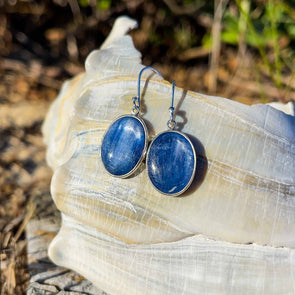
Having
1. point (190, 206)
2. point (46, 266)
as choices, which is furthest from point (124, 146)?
point (46, 266)

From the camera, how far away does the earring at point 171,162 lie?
1154 millimetres

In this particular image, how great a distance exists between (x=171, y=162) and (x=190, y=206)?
16 cm

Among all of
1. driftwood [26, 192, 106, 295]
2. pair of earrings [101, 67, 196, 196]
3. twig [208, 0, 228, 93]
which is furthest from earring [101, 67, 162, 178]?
twig [208, 0, 228, 93]

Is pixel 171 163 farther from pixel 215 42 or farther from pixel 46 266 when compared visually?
pixel 215 42

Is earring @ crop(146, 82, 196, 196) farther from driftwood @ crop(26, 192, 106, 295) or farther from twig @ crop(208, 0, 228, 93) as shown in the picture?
twig @ crop(208, 0, 228, 93)

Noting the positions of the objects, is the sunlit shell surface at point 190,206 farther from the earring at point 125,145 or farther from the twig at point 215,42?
the twig at point 215,42

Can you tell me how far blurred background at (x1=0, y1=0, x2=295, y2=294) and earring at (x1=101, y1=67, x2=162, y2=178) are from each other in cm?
119

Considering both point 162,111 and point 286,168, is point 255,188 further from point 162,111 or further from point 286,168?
point 162,111

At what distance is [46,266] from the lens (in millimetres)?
1636

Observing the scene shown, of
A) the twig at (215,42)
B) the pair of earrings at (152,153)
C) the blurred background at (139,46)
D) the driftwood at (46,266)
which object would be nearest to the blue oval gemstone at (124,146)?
the pair of earrings at (152,153)

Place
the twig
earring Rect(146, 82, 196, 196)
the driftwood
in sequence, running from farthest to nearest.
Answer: the twig, the driftwood, earring Rect(146, 82, 196, 196)

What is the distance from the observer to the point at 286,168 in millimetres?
1206

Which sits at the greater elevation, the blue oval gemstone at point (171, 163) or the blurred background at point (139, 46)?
the blurred background at point (139, 46)

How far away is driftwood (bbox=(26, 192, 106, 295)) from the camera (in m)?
1.48
